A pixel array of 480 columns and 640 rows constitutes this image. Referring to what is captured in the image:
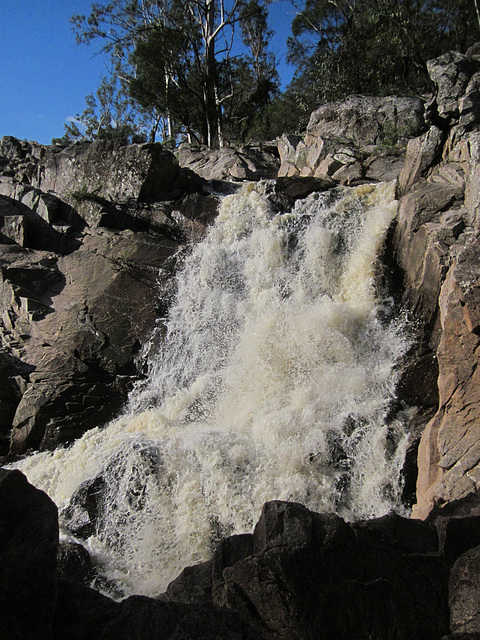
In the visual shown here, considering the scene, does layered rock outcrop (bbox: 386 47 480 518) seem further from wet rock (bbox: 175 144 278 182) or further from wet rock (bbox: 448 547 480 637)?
wet rock (bbox: 175 144 278 182)

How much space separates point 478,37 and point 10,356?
90.5 ft

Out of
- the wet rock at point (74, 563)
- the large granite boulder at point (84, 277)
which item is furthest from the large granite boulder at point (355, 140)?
the wet rock at point (74, 563)

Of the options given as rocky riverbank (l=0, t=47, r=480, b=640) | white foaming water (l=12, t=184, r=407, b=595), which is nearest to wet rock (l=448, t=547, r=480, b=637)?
rocky riverbank (l=0, t=47, r=480, b=640)

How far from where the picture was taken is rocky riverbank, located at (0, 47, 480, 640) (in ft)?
10.4

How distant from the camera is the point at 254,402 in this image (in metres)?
8.08

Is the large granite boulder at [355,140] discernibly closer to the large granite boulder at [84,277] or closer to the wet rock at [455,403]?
the large granite boulder at [84,277]

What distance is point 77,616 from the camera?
296 cm

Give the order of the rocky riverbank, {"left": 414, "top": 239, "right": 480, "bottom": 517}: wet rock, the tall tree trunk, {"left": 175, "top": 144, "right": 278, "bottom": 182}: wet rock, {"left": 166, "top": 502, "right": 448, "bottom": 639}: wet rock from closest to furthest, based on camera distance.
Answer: the rocky riverbank, {"left": 166, "top": 502, "right": 448, "bottom": 639}: wet rock, {"left": 414, "top": 239, "right": 480, "bottom": 517}: wet rock, {"left": 175, "top": 144, "right": 278, "bottom": 182}: wet rock, the tall tree trunk

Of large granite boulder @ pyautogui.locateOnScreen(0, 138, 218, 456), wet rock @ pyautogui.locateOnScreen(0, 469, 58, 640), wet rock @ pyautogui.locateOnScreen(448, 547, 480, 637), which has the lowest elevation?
wet rock @ pyautogui.locateOnScreen(448, 547, 480, 637)

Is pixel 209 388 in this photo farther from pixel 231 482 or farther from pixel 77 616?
pixel 77 616

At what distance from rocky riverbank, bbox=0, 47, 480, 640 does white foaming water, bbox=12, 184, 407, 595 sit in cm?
55

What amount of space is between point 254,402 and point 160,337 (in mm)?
3132

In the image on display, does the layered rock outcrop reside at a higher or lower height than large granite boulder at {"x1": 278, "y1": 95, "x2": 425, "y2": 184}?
lower

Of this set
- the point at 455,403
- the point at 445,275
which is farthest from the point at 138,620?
the point at 445,275
